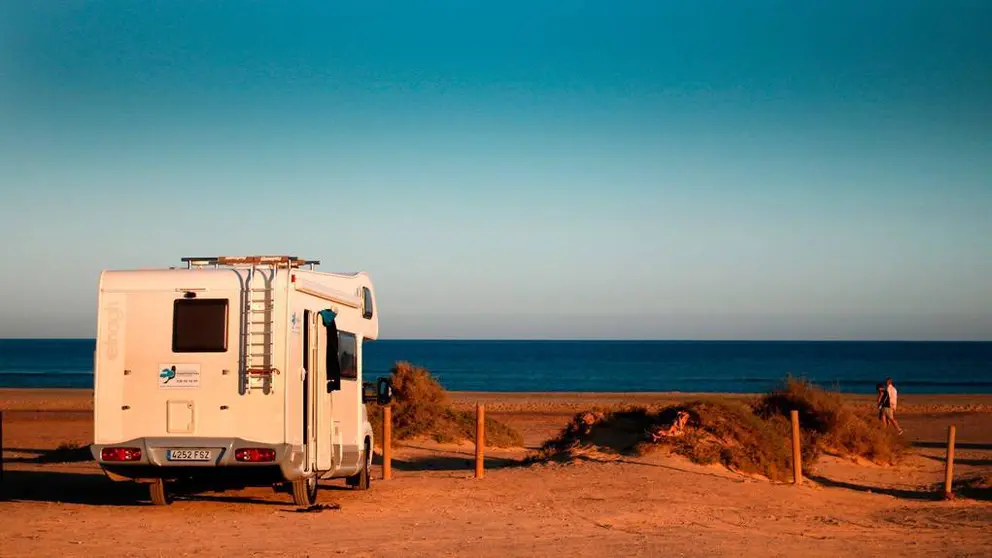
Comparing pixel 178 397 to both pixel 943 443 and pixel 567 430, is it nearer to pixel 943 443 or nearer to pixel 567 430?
pixel 567 430

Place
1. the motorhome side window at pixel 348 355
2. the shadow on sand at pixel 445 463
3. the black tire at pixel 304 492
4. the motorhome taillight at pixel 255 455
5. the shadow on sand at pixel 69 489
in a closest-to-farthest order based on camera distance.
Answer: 1. the motorhome taillight at pixel 255 455
2. the black tire at pixel 304 492
3. the motorhome side window at pixel 348 355
4. the shadow on sand at pixel 69 489
5. the shadow on sand at pixel 445 463

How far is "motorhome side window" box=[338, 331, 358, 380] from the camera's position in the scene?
43.6 feet

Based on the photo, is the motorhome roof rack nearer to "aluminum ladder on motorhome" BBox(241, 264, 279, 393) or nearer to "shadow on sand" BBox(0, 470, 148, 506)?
"aluminum ladder on motorhome" BBox(241, 264, 279, 393)

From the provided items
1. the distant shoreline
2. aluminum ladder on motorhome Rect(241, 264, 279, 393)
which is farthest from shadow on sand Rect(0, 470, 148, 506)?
the distant shoreline

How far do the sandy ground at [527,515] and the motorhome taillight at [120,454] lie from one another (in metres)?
0.74

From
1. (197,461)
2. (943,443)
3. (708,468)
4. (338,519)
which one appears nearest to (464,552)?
(338,519)

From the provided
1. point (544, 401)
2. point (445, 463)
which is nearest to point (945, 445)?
point (445, 463)

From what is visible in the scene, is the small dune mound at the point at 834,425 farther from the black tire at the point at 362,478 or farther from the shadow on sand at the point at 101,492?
the shadow on sand at the point at 101,492

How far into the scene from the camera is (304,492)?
12.8m

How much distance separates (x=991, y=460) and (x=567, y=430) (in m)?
9.25

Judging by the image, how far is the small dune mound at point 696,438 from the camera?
704 inches

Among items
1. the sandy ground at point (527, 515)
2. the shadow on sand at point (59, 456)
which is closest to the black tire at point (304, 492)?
the sandy ground at point (527, 515)

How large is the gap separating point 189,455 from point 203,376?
2.96 ft

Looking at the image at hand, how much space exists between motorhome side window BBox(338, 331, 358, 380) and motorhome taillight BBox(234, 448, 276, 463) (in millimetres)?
1749
